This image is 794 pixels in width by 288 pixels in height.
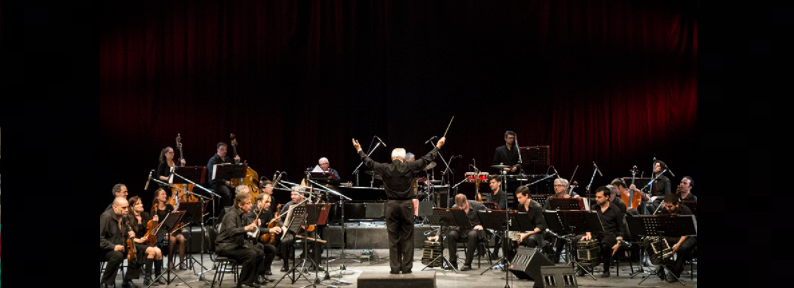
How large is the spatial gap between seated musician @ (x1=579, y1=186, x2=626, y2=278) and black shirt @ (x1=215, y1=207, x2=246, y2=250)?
15.1 feet

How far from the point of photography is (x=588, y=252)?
9.66m

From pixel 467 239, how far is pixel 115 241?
5023 mm

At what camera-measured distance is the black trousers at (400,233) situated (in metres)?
8.67

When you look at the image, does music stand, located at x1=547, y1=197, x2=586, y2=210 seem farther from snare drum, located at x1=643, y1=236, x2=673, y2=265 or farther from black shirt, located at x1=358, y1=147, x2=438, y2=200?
black shirt, located at x1=358, y1=147, x2=438, y2=200

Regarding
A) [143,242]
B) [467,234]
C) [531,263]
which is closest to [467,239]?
[467,234]

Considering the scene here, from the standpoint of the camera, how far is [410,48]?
1664cm

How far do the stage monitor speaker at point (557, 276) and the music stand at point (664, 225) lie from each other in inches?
63.9

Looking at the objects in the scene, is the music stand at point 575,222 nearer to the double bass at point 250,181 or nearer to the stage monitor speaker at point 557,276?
the stage monitor speaker at point 557,276

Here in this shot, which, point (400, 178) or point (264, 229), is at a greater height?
point (400, 178)

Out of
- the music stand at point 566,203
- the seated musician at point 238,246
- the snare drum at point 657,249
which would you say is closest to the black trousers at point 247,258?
the seated musician at point 238,246

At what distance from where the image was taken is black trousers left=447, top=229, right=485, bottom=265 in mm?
10664

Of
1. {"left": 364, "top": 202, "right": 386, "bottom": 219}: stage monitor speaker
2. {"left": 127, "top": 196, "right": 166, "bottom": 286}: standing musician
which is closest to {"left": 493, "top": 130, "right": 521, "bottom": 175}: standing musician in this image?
{"left": 364, "top": 202, "right": 386, "bottom": 219}: stage monitor speaker

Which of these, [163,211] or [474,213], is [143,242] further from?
[474,213]

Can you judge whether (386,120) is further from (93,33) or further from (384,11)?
(93,33)
